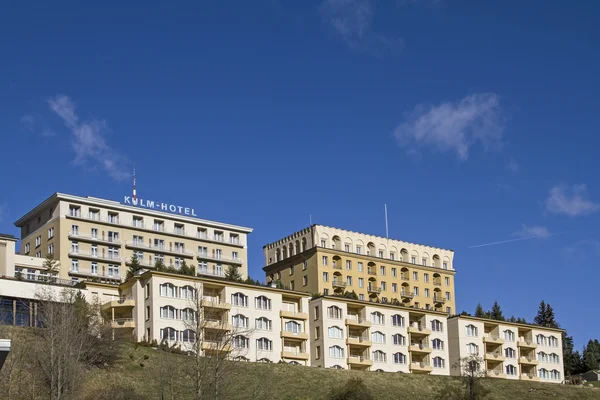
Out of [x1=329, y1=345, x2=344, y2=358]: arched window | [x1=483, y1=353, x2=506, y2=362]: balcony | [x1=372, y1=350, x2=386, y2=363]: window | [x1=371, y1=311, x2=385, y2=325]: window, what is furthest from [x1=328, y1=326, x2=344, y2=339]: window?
[x1=483, y1=353, x2=506, y2=362]: balcony

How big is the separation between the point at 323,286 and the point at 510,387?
38.5 metres

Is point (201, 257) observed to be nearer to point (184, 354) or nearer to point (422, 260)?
point (422, 260)

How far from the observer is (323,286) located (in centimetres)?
14575

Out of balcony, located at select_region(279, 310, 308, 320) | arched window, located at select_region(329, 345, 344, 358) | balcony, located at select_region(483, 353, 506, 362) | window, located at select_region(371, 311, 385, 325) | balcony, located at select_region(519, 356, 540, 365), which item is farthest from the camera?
balcony, located at select_region(519, 356, 540, 365)

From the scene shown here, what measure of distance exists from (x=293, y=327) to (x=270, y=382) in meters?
31.6

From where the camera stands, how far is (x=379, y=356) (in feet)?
413

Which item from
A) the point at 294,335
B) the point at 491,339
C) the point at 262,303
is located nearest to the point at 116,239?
the point at 262,303

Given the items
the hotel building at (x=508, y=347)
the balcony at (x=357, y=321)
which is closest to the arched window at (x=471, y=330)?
the hotel building at (x=508, y=347)

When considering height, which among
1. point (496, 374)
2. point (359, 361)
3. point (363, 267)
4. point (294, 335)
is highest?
point (363, 267)

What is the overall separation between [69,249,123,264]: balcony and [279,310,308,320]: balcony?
36.3m

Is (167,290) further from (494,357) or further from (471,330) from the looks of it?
(494,357)

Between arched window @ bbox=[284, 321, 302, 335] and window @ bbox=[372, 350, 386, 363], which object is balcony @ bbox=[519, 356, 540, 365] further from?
arched window @ bbox=[284, 321, 302, 335]

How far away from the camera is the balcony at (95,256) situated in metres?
140

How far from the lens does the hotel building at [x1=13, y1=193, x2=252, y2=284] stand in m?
140
